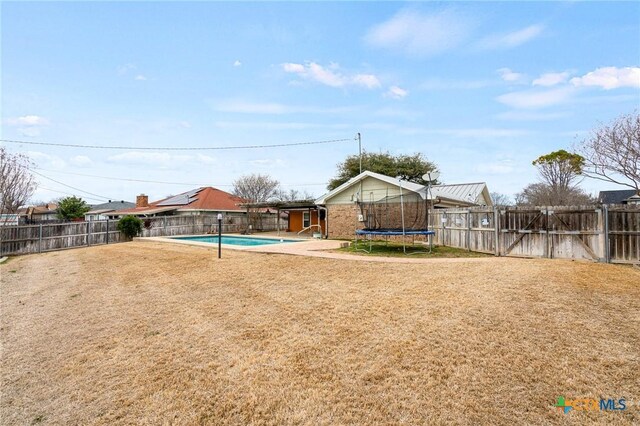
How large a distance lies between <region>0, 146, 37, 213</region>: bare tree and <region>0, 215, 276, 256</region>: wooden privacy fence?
5.19ft

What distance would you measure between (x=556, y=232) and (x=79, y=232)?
2125 centimetres

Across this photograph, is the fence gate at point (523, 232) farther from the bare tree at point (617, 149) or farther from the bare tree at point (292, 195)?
the bare tree at point (292, 195)

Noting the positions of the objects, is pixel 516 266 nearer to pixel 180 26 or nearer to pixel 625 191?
pixel 180 26

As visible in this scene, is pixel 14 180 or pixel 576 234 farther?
pixel 14 180

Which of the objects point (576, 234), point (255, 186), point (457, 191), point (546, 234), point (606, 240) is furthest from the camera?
point (255, 186)

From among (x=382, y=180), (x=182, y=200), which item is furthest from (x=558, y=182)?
(x=182, y=200)

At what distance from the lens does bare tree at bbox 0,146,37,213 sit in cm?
1756

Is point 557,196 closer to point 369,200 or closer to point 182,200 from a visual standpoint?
point 369,200

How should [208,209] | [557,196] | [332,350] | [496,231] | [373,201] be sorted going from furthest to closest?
[557,196] < [208,209] < [373,201] < [496,231] < [332,350]

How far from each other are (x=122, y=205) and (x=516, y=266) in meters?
50.8

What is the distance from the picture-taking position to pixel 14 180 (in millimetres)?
20625

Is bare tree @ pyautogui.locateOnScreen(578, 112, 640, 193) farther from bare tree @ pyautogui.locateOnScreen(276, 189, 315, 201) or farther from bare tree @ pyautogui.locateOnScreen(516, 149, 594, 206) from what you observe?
bare tree @ pyautogui.locateOnScreen(276, 189, 315, 201)

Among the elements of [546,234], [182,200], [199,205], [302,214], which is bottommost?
[546,234]

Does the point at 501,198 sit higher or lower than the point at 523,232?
Answer: higher
